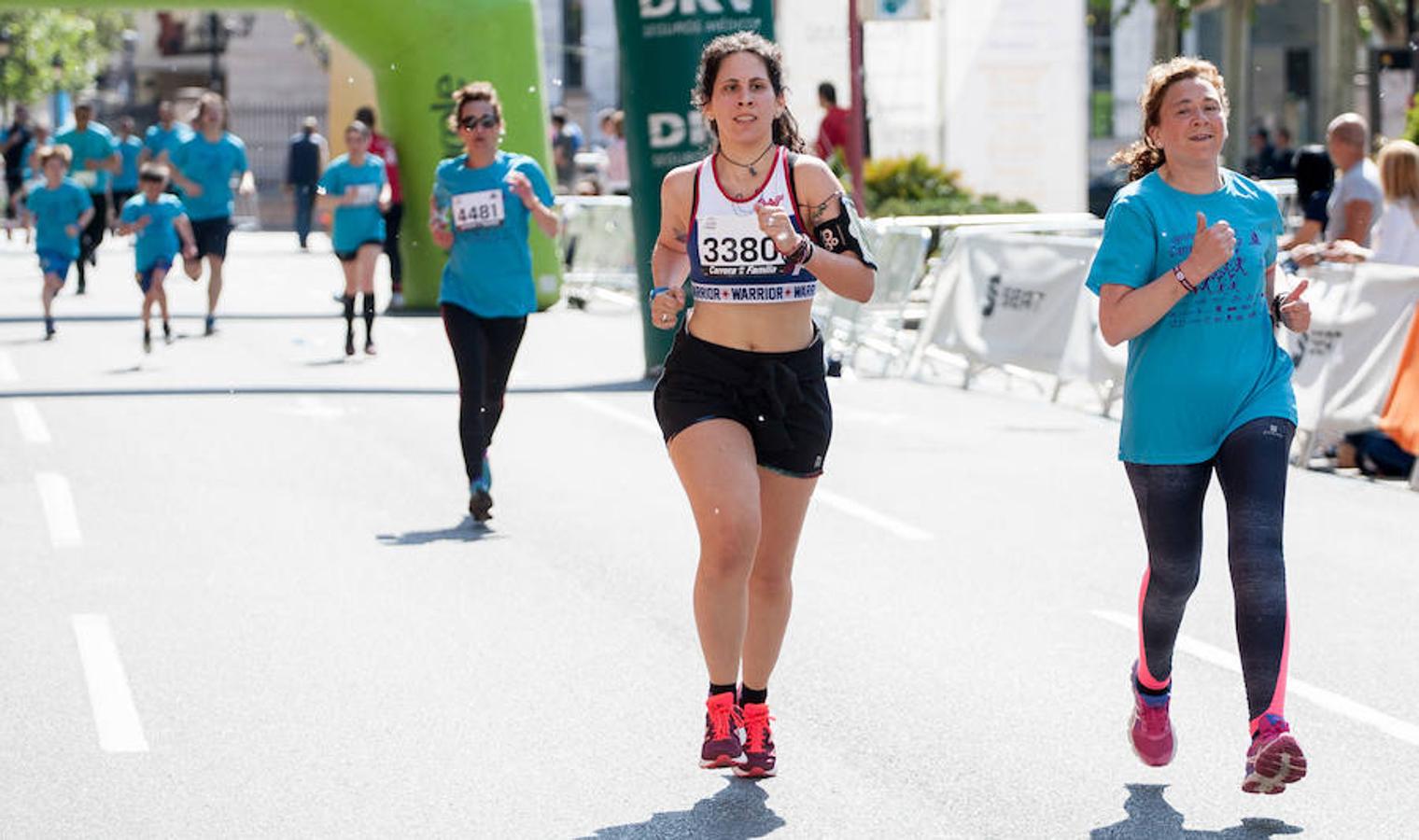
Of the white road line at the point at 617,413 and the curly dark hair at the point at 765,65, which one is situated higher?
the curly dark hair at the point at 765,65

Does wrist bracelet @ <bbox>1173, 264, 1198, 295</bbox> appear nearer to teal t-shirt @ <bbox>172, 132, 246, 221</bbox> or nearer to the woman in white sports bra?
the woman in white sports bra

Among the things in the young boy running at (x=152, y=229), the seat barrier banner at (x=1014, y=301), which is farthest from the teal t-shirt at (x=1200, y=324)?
the young boy running at (x=152, y=229)

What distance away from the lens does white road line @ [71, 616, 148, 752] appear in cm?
664

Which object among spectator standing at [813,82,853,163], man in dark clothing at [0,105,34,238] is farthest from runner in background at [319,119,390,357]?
man in dark clothing at [0,105,34,238]

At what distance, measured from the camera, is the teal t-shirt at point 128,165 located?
1361 inches

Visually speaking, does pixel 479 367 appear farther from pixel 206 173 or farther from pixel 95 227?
pixel 95 227

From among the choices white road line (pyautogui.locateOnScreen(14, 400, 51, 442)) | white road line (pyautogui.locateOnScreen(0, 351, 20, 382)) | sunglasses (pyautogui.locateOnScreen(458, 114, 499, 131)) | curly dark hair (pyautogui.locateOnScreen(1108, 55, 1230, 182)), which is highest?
curly dark hair (pyautogui.locateOnScreen(1108, 55, 1230, 182))

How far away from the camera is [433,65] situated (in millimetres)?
23844

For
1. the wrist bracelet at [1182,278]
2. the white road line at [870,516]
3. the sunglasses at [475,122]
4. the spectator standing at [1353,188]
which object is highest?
the sunglasses at [475,122]

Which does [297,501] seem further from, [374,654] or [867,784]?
[867,784]

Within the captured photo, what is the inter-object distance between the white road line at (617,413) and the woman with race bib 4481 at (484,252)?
3253 millimetres

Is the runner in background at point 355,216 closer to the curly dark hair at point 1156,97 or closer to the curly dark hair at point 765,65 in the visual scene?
the curly dark hair at point 765,65

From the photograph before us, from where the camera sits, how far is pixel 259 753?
6465 millimetres

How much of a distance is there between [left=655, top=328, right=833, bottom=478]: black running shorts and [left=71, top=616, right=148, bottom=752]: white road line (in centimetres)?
172
